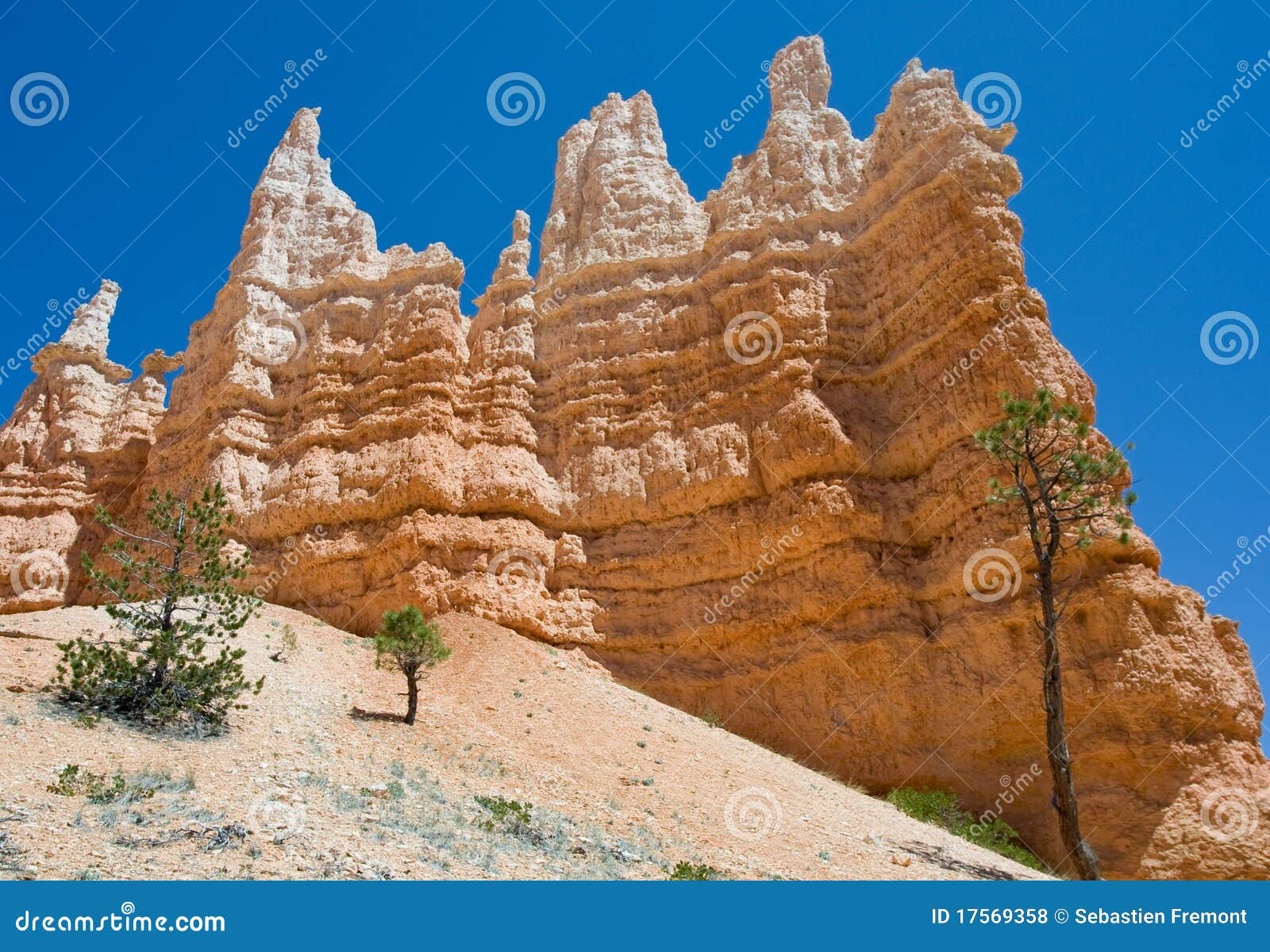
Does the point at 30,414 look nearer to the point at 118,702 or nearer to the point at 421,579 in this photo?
the point at 421,579

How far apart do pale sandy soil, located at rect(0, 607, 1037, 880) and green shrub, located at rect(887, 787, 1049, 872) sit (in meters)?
0.81

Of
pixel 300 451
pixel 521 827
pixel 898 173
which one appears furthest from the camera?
pixel 300 451

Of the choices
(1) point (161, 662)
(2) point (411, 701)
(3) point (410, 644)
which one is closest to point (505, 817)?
(2) point (411, 701)

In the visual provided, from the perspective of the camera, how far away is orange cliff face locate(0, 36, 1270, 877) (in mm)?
18312

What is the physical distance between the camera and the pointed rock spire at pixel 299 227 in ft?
107

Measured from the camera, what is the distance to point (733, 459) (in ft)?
81.3

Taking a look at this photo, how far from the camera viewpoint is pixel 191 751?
11.9 m

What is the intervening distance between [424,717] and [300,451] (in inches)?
545

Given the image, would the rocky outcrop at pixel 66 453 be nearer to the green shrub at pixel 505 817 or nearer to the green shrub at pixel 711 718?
the green shrub at pixel 711 718

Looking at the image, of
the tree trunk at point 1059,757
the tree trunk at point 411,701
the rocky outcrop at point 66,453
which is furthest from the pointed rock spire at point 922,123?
the rocky outcrop at point 66,453

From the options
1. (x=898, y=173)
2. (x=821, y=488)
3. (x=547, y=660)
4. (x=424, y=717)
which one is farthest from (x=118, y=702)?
(x=898, y=173)

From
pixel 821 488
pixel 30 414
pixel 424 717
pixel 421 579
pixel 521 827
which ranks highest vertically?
pixel 30 414

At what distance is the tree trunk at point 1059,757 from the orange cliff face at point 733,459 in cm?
410

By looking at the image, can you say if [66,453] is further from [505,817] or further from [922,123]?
[922,123]
